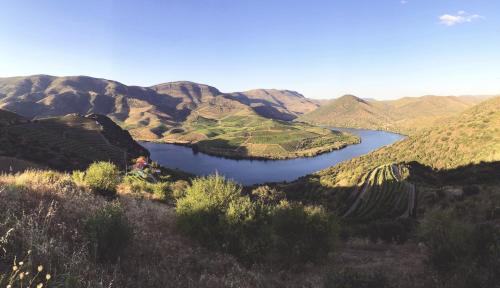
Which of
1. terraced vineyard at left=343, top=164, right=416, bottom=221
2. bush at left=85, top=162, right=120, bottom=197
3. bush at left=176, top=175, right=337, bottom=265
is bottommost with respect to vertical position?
terraced vineyard at left=343, top=164, right=416, bottom=221

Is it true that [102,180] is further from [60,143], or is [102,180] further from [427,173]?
[60,143]

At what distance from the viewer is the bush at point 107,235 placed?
12195mm

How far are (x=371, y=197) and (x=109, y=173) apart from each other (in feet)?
301

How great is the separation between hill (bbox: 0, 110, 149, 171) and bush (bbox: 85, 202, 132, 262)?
81.6 m

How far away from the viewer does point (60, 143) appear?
5266 inches

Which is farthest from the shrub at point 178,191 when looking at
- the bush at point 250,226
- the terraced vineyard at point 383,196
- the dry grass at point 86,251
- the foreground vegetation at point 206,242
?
the terraced vineyard at point 383,196

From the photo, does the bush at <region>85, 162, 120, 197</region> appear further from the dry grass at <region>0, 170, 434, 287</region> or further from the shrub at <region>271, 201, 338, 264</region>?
the shrub at <region>271, 201, 338, 264</region>

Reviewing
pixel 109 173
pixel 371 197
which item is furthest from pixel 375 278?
pixel 371 197

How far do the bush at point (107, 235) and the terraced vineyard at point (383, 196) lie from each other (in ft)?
242

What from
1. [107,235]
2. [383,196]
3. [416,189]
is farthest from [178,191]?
[383,196]

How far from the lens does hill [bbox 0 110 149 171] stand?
343 feet

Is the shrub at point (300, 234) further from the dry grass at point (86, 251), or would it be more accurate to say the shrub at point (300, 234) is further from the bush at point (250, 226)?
the dry grass at point (86, 251)

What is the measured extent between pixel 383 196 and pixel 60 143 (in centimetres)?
11677

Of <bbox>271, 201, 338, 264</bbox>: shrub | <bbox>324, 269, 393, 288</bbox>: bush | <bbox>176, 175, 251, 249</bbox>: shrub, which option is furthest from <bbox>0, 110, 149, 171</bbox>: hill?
<bbox>324, 269, 393, 288</bbox>: bush
